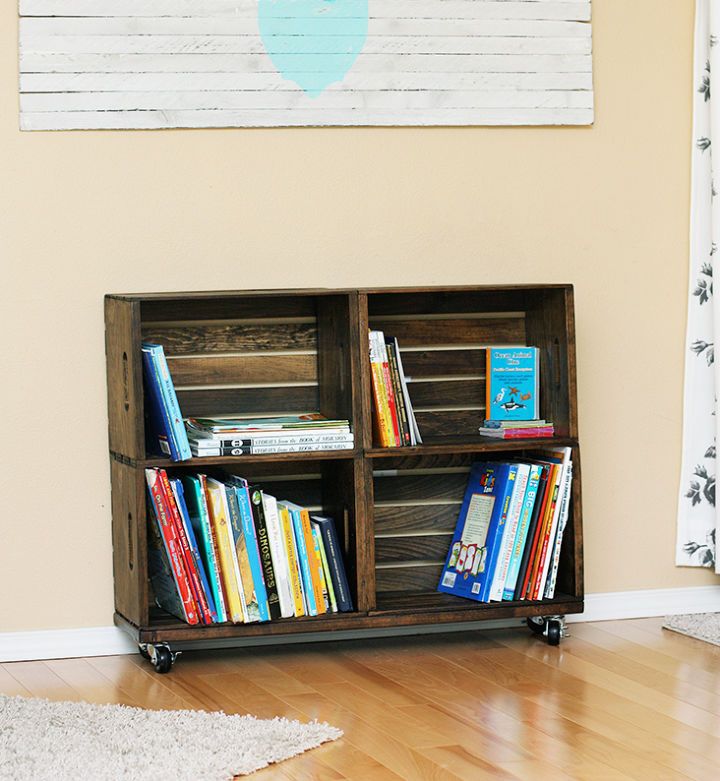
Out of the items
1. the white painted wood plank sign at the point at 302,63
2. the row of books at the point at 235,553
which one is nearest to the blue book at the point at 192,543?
the row of books at the point at 235,553

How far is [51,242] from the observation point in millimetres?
2820

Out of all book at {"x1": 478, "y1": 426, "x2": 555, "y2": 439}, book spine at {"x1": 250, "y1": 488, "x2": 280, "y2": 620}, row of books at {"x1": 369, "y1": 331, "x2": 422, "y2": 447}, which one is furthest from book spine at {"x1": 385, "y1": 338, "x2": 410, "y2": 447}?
book spine at {"x1": 250, "y1": 488, "x2": 280, "y2": 620}

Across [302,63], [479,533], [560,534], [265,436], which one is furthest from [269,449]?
[302,63]

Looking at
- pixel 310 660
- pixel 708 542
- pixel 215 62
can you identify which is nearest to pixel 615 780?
pixel 310 660

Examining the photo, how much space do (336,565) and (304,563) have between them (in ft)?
0.25

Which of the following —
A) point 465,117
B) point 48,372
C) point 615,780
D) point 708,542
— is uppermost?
point 465,117

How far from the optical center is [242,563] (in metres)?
2.68

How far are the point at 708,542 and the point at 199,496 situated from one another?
1346mm

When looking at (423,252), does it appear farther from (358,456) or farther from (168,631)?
(168,631)

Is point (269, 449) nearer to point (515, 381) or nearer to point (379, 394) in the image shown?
point (379, 394)

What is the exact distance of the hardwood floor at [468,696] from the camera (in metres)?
2.07

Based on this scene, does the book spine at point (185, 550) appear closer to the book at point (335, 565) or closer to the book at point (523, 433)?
the book at point (335, 565)

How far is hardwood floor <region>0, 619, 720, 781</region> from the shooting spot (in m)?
2.07

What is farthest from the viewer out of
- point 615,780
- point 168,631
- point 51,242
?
point 51,242
